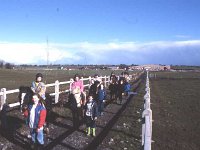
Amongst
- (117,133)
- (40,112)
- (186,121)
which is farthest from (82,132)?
(186,121)

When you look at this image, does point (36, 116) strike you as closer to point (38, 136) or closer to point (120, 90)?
point (38, 136)

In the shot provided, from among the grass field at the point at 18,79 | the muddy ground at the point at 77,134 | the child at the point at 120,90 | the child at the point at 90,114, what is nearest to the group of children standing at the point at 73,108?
the child at the point at 90,114

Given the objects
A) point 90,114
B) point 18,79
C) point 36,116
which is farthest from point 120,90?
point 18,79

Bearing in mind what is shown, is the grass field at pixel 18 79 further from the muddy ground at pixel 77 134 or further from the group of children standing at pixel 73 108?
the group of children standing at pixel 73 108

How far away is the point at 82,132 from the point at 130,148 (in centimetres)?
241

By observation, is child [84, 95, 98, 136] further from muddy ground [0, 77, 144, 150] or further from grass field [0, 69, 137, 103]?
grass field [0, 69, 137, 103]

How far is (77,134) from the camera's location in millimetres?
12203

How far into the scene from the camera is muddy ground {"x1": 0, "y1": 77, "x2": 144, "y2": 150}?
10.7 metres

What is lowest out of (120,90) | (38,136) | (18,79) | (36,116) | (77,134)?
(18,79)

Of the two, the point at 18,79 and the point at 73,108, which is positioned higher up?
the point at 73,108

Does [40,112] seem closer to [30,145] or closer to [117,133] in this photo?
[30,145]

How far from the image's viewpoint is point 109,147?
10.6 m

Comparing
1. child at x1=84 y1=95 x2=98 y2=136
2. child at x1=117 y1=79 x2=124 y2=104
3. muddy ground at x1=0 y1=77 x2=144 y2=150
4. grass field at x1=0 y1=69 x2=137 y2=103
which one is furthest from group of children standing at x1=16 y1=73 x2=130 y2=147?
grass field at x1=0 y1=69 x2=137 y2=103

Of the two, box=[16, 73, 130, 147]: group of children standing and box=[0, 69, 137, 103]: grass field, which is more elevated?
box=[16, 73, 130, 147]: group of children standing
